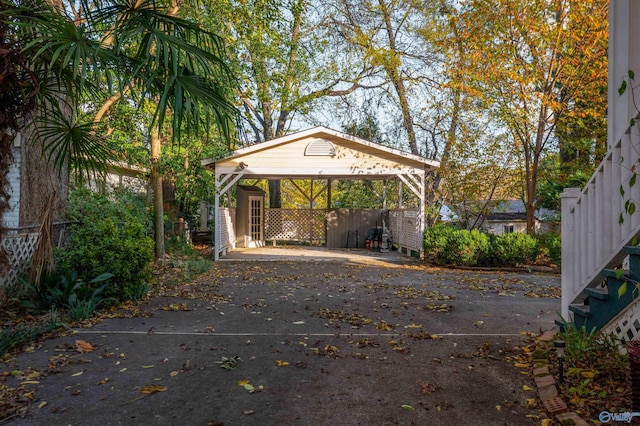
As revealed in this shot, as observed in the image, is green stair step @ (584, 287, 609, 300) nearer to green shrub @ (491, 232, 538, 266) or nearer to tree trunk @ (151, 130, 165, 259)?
green shrub @ (491, 232, 538, 266)

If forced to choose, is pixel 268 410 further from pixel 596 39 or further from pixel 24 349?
pixel 596 39

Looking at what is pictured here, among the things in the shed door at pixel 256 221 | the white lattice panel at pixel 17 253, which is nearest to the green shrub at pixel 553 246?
the shed door at pixel 256 221

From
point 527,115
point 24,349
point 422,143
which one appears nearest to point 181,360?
point 24,349

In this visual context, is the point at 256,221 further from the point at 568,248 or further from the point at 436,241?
the point at 568,248

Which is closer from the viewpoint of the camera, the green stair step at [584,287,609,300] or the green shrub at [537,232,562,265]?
the green stair step at [584,287,609,300]

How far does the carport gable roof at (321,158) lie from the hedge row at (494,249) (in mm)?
2728

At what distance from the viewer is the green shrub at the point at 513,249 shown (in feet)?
35.3

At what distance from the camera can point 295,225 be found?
17.7m

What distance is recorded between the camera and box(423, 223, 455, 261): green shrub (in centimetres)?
1139

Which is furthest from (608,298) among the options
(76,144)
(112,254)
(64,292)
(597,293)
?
(64,292)

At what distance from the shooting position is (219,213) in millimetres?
12562

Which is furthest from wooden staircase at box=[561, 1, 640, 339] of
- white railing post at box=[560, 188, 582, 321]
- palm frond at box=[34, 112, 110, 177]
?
palm frond at box=[34, 112, 110, 177]

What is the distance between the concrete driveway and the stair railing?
925mm

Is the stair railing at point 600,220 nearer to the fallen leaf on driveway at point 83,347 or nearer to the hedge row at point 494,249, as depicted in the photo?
the fallen leaf on driveway at point 83,347
